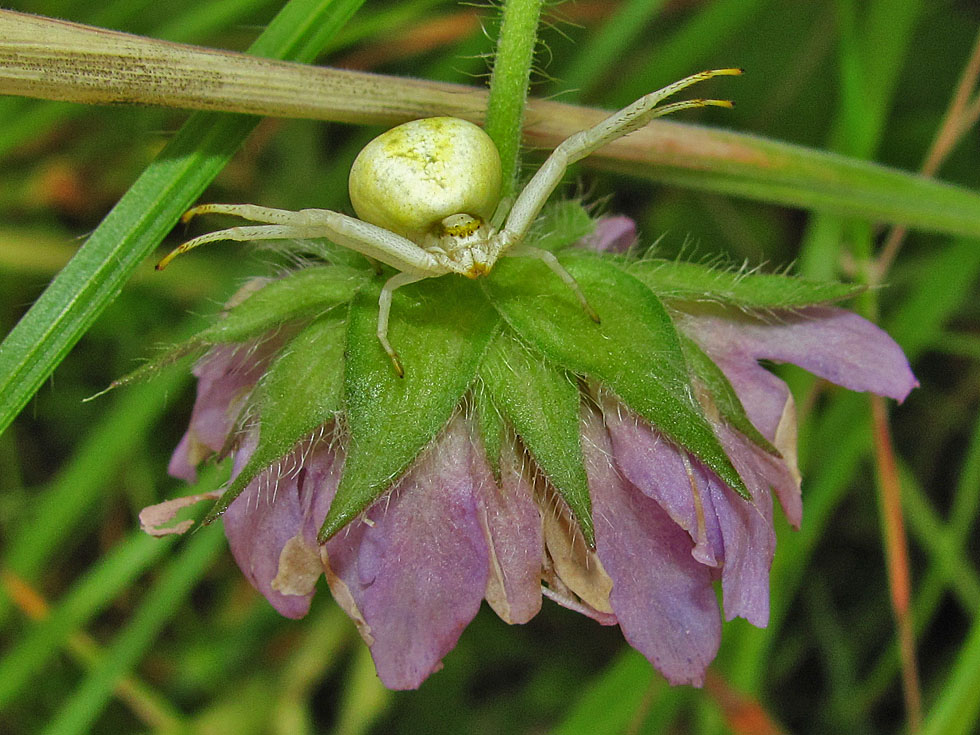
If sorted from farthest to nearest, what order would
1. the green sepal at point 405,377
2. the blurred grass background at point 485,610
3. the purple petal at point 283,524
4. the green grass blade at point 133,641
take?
the blurred grass background at point 485,610, the green grass blade at point 133,641, the purple petal at point 283,524, the green sepal at point 405,377

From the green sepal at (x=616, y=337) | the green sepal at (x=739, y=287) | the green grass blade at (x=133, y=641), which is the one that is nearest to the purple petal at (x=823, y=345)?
the green sepal at (x=739, y=287)

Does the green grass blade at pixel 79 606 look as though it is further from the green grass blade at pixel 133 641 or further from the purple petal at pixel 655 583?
the purple petal at pixel 655 583

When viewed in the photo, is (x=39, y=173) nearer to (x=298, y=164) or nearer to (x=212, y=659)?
(x=298, y=164)

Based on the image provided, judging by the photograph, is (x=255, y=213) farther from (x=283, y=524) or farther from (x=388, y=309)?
(x=283, y=524)

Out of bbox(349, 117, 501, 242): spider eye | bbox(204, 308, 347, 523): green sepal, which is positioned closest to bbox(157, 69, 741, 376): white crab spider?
bbox(349, 117, 501, 242): spider eye

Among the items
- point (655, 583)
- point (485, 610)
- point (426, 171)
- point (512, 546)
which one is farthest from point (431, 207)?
point (485, 610)

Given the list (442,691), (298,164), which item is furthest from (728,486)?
(298,164)
